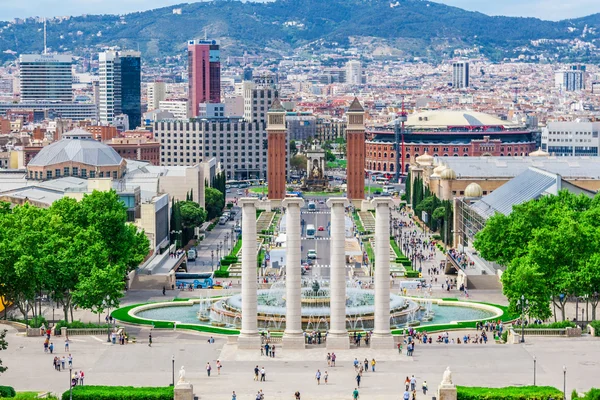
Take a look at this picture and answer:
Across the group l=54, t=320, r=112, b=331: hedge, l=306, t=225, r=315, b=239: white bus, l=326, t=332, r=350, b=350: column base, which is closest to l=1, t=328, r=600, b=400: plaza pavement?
l=326, t=332, r=350, b=350: column base

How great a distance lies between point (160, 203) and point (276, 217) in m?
42.3

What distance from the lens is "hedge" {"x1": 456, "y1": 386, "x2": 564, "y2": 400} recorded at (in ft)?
191

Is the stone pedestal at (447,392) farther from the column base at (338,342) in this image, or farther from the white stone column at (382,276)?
the column base at (338,342)

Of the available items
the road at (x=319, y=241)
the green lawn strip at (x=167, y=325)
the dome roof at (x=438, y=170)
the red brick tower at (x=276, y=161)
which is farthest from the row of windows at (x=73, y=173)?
the green lawn strip at (x=167, y=325)

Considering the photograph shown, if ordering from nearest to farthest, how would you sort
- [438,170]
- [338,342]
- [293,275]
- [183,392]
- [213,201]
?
[183,392] < [293,275] < [338,342] < [438,170] < [213,201]

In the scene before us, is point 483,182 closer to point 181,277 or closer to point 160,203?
point 160,203

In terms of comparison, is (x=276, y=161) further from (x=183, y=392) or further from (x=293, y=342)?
(x=183, y=392)

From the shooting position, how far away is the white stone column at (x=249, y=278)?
234 feet

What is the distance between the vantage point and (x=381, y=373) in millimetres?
66312

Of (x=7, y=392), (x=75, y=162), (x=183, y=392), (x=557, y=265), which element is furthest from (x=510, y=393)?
(x=75, y=162)

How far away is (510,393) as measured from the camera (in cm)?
5844

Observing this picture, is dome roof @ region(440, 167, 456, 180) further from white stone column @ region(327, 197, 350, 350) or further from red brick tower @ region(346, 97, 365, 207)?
white stone column @ region(327, 197, 350, 350)

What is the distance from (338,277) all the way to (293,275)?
2281mm

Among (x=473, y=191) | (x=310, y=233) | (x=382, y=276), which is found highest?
(x=382, y=276)
